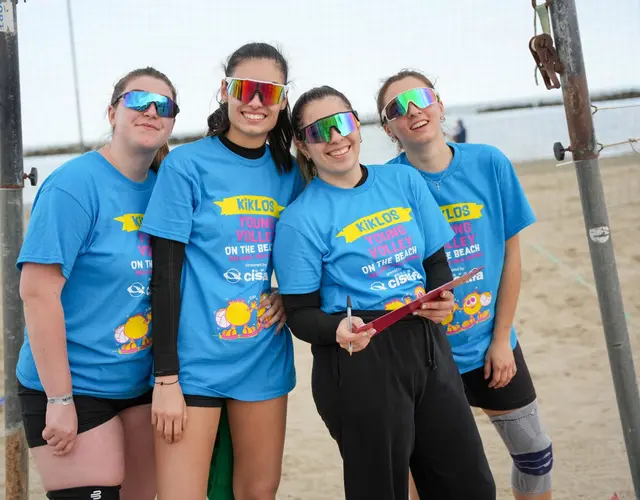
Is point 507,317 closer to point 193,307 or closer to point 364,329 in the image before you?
point 364,329

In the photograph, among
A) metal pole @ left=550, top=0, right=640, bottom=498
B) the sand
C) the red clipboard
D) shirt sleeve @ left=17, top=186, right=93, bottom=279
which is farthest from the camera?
the sand

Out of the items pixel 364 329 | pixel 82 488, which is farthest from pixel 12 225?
pixel 364 329

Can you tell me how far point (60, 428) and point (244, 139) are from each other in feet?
3.92

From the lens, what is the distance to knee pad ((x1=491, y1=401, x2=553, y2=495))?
2.77m

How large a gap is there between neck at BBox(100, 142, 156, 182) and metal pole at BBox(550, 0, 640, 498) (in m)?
1.65

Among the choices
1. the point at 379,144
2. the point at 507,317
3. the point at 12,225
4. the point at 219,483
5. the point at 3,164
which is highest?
the point at 379,144

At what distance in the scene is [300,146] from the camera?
8.57 ft

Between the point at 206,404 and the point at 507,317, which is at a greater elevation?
the point at 507,317

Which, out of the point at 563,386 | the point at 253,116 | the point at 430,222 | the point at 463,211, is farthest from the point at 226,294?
the point at 563,386

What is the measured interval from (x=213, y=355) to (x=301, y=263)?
463mm

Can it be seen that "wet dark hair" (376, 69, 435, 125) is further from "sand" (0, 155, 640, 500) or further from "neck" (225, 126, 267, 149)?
"sand" (0, 155, 640, 500)

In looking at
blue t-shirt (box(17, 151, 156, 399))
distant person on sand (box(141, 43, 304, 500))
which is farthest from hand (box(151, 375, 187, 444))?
blue t-shirt (box(17, 151, 156, 399))

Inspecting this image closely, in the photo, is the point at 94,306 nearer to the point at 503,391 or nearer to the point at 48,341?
the point at 48,341

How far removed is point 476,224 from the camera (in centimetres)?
267
